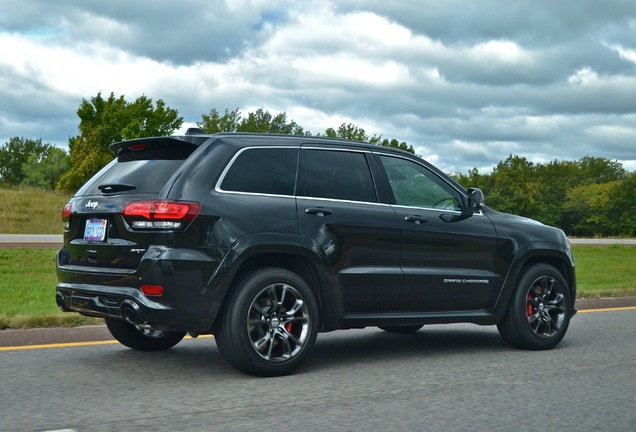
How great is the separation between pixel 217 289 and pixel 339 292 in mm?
1115

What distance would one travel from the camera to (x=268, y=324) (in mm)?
6414

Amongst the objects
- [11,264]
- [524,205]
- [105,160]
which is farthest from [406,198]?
[524,205]

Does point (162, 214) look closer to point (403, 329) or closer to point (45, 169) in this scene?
point (403, 329)

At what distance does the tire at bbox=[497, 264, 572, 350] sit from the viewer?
8109mm

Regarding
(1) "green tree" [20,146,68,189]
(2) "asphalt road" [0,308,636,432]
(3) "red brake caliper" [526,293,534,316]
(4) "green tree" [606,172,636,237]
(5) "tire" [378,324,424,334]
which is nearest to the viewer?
(2) "asphalt road" [0,308,636,432]

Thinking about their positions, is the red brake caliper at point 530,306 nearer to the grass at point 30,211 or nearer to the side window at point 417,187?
the side window at point 417,187

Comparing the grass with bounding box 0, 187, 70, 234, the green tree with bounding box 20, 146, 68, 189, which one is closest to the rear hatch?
the grass with bounding box 0, 187, 70, 234

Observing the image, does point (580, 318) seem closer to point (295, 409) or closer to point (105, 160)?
point (295, 409)

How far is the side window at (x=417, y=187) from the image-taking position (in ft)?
24.8

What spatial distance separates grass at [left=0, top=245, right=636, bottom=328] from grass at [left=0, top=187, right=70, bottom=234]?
594 inches

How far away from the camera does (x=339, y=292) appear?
6879mm

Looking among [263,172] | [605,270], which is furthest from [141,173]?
[605,270]

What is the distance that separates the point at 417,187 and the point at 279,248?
5.78 ft

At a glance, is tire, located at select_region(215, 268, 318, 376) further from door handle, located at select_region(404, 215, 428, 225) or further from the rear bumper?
door handle, located at select_region(404, 215, 428, 225)
